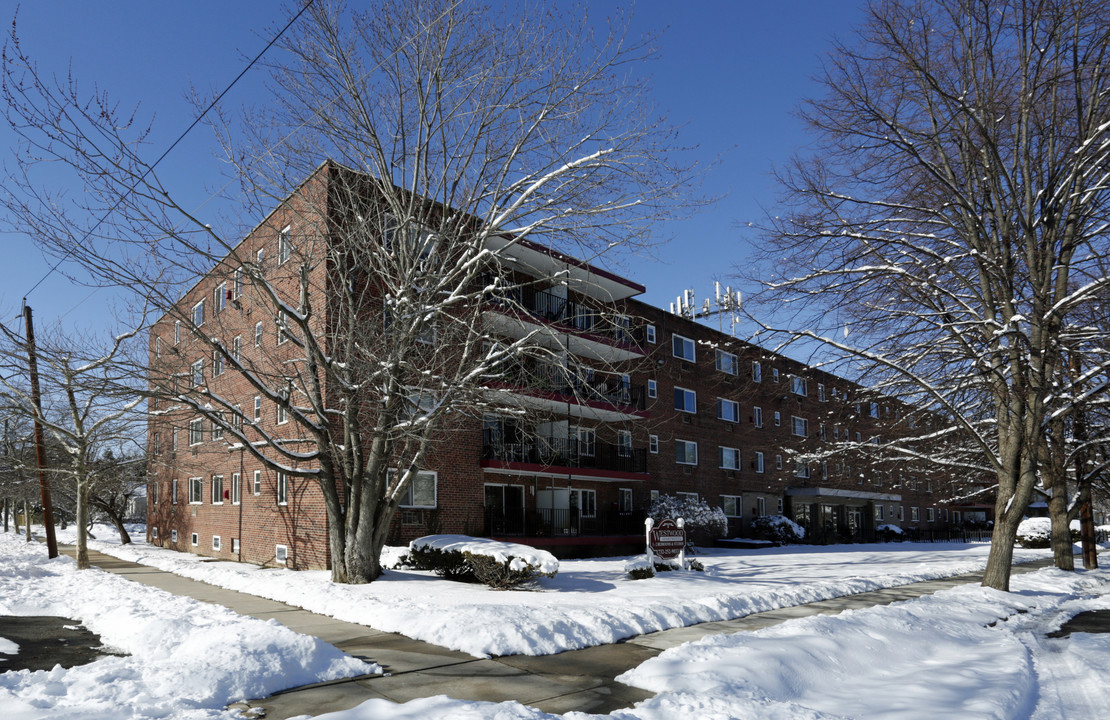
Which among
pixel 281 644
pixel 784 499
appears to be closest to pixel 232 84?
pixel 281 644

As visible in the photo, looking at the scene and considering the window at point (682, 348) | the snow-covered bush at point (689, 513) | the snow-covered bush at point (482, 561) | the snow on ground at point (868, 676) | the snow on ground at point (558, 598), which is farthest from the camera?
the window at point (682, 348)

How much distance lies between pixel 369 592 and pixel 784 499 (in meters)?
32.8

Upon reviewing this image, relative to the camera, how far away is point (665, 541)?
752 inches

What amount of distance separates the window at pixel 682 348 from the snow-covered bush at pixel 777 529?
8.94 meters

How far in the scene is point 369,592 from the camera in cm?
1299

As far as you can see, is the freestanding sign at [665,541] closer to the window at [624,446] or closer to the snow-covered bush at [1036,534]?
the window at [624,446]

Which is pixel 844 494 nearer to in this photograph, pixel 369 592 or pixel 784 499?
pixel 784 499

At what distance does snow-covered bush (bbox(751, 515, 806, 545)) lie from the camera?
36562 millimetres

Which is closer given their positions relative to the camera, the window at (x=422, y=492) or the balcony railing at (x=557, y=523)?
the window at (x=422, y=492)

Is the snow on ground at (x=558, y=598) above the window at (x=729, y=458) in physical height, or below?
below

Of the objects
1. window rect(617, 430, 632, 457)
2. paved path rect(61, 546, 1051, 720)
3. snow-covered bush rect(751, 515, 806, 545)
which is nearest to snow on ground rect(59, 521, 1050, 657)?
paved path rect(61, 546, 1051, 720)

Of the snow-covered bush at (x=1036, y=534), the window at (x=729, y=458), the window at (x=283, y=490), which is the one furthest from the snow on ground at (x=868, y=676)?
the snow-covered bush at (x=1036, y=534)

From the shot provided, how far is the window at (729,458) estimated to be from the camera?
36759 millimetres

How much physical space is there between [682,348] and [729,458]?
6.42m
